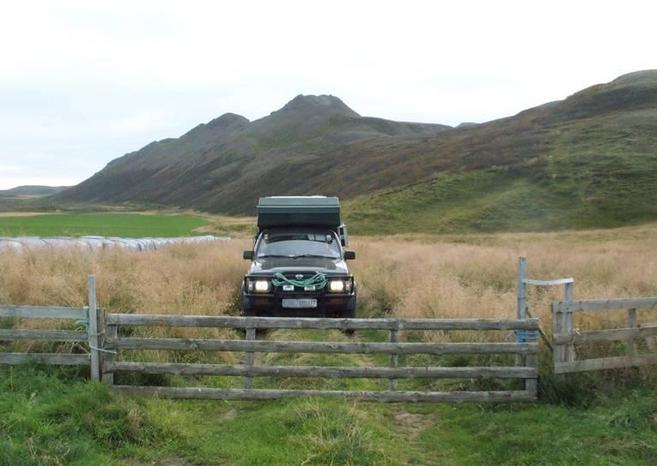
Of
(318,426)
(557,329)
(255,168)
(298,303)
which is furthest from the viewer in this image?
(255,168)

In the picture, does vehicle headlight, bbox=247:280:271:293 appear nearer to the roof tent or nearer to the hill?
the roof tent

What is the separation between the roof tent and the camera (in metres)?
11.8

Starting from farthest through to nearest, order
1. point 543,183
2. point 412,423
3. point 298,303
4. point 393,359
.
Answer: point 543,183 < point 298,303 < point 393,359 < point 412,423

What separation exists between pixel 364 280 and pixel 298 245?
3450 mm

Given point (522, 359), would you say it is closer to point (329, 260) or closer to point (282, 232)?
point (329, 260)

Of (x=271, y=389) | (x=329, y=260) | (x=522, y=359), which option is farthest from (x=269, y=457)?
(x=329, y=260)

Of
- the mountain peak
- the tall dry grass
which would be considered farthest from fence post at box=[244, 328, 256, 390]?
the mountain peak

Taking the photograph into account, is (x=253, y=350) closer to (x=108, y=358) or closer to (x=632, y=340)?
(x=108, y=358)

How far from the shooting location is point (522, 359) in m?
6.86

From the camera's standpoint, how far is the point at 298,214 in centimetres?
1177

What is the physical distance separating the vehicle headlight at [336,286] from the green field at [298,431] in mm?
3450

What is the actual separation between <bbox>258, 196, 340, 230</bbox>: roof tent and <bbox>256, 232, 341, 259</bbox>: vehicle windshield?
213 millimetres

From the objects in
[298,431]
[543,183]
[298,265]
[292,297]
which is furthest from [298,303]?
[543,183]

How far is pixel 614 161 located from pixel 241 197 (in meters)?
74.2
